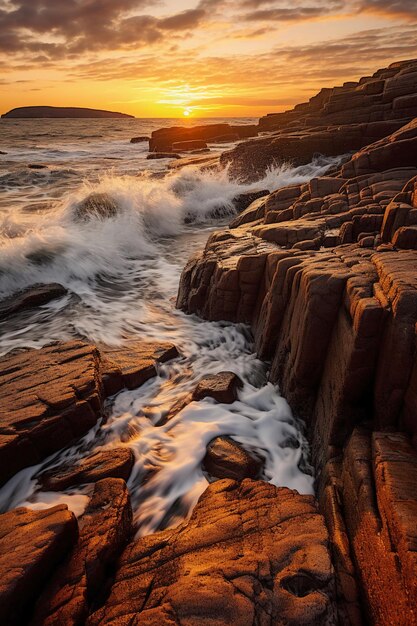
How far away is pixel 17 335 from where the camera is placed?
8.89 m

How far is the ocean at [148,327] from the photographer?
4859 mm

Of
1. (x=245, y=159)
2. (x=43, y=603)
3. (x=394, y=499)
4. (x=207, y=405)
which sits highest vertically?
(x=245, y=159)

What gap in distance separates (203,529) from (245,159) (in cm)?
2600

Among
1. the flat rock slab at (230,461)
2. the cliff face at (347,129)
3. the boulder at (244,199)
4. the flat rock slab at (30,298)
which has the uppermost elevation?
the cliff face at (347,129)

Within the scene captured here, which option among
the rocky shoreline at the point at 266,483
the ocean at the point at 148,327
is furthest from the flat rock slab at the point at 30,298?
the rocky shoreline at the point at 266,483

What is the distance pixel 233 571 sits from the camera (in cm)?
284

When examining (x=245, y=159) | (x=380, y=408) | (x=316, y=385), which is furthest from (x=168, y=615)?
(x=245, y=159)

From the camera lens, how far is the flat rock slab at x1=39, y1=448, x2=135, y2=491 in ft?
15.1

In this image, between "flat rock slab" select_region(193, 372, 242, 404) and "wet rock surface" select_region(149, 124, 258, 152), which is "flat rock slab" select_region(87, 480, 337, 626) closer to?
"flat rock slab" select_region(193, 372, 242, 404)

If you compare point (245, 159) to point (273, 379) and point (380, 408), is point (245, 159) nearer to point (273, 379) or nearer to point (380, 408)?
point (273, 379)

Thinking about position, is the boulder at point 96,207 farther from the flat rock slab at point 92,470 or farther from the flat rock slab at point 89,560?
the flat rock slab at point 89,560

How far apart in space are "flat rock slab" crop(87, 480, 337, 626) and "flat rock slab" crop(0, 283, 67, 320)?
8.12 m

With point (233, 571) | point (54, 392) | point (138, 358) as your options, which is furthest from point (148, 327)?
point (233, 571)

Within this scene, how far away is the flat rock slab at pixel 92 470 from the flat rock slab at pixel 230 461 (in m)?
1.04
